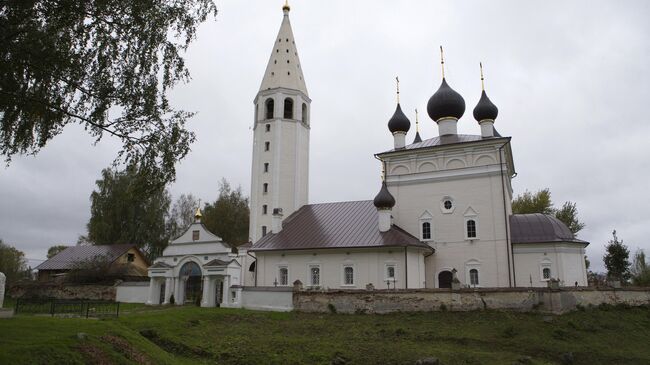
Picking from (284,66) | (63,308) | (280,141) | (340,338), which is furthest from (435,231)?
(63,308)

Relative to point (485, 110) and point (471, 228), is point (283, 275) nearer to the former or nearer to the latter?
point (471, 228)

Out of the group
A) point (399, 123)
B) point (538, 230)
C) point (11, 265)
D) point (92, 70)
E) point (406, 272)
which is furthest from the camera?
point (11, 265)

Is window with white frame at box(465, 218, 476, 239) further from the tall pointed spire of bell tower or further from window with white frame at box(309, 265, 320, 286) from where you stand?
the tall pointed spire of bell tower

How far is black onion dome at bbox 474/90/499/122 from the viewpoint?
26.2 metres

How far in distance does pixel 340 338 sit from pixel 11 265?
1931 inches

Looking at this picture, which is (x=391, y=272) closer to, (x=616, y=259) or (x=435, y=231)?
(x=435, y=231)

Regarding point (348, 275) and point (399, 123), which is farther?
point (399, 123)

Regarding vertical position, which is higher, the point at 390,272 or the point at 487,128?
the point at 487,128

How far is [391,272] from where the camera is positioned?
2369 centimetres

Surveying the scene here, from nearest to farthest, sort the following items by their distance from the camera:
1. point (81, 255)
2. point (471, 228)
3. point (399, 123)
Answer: point (471, 228), point (399, 123), point (81, 255)

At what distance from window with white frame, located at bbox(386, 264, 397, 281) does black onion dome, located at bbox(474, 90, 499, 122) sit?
30.7 feet

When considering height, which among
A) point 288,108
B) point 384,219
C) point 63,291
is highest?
point 288,108

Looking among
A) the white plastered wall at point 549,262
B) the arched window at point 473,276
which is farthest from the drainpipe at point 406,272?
the white plastered wall at point 549,262

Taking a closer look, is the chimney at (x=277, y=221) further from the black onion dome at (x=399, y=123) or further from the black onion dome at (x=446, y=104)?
the black onion dome at (x=446, y=104)
